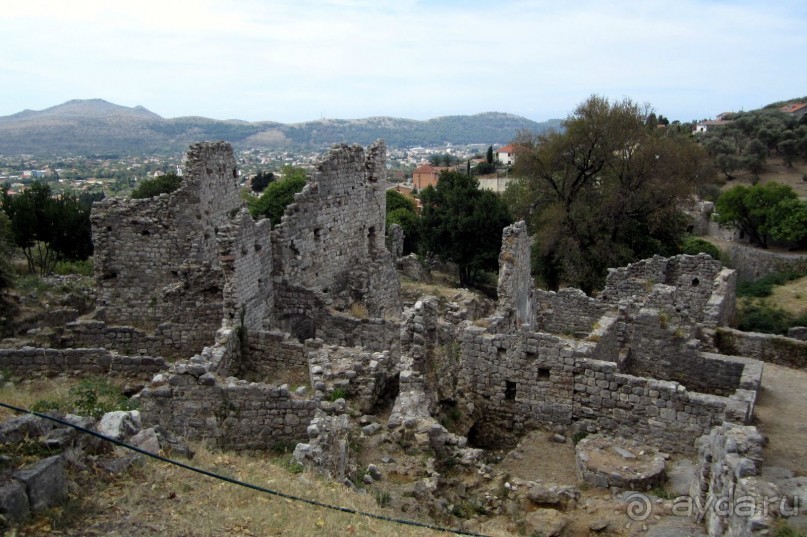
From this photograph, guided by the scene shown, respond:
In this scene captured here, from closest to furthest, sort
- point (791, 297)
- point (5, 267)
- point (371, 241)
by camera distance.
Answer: point (371, 241) → point (5, 267) → point (791, 297)

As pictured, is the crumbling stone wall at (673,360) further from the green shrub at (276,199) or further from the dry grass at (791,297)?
the green shrub at (276,199)

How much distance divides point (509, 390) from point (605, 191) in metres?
23.5

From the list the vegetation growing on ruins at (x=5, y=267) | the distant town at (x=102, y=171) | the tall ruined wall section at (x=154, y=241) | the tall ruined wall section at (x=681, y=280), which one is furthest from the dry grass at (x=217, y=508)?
the distant town at (x=102, y=171)

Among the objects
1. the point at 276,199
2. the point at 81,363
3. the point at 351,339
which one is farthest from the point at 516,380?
the point at 276,199

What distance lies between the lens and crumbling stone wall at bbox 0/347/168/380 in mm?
13016

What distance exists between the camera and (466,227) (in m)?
40.2

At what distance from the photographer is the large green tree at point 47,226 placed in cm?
3459

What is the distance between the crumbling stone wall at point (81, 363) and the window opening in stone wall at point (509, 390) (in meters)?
6.68

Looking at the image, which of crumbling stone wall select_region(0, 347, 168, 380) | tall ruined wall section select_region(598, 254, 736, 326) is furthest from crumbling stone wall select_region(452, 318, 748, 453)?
tall ruined wall section select_region(598, 254, 736, 326)

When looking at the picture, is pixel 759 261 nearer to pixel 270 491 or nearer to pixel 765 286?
pixel 765 286

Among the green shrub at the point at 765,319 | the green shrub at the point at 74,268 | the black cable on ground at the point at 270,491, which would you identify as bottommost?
the green shrub at the point at 74,268

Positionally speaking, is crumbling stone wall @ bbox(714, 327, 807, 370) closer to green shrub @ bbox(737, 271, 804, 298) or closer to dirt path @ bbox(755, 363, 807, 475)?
dirt path @ bbox(755, 363, 807, 475)

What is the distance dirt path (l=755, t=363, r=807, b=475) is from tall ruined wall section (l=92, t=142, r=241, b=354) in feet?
40.3

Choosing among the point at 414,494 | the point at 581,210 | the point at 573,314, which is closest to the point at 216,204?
the point at 573,314
